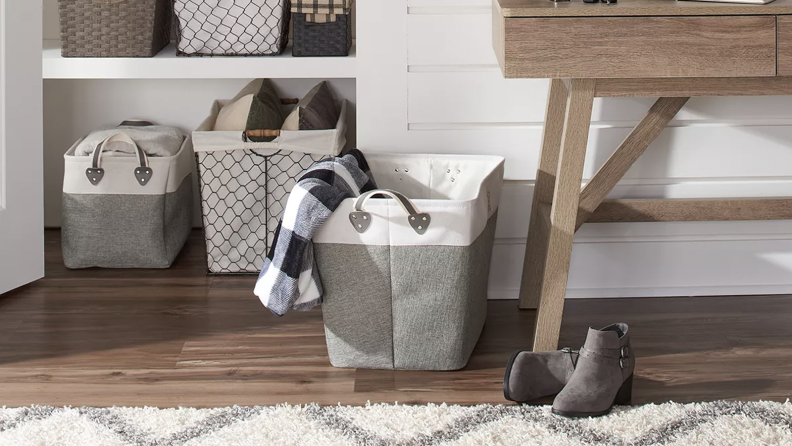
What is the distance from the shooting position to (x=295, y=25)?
91.4 inches

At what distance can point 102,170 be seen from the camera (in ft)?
7.80

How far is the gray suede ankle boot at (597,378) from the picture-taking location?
1691 mm

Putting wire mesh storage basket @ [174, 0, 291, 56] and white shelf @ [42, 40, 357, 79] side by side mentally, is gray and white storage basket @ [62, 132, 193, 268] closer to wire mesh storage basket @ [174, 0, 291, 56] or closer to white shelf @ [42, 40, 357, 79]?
white shelf @ [42, 40, 357, 79]

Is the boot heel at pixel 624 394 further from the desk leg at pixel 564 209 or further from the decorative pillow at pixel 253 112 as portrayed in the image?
the decorative pillow at pixel 253 112

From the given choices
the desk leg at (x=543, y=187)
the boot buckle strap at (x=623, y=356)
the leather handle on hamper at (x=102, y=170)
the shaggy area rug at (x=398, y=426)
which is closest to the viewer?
the shaggy area rug at (x=398, y=426)

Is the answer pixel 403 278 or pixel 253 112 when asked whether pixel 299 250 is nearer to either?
pixel 403 278

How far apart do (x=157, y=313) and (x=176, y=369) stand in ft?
1.10

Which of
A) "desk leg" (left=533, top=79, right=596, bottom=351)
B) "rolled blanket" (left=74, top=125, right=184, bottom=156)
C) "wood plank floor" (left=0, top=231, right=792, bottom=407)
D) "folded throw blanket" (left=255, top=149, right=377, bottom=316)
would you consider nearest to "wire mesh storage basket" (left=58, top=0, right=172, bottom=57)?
"rolled blanket" (left=74, top=125, right=184, bottom=156)

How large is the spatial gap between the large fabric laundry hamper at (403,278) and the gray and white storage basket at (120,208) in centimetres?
79

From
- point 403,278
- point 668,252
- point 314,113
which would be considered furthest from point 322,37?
point 668,252

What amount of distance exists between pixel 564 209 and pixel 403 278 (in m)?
0.36

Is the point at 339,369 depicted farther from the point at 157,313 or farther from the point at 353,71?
the point at 353,71

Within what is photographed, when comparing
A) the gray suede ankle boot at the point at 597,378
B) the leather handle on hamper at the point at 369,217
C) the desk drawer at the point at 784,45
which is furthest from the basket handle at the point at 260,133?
the desk drawer at the point at 784,45

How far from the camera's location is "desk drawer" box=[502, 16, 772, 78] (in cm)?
167
